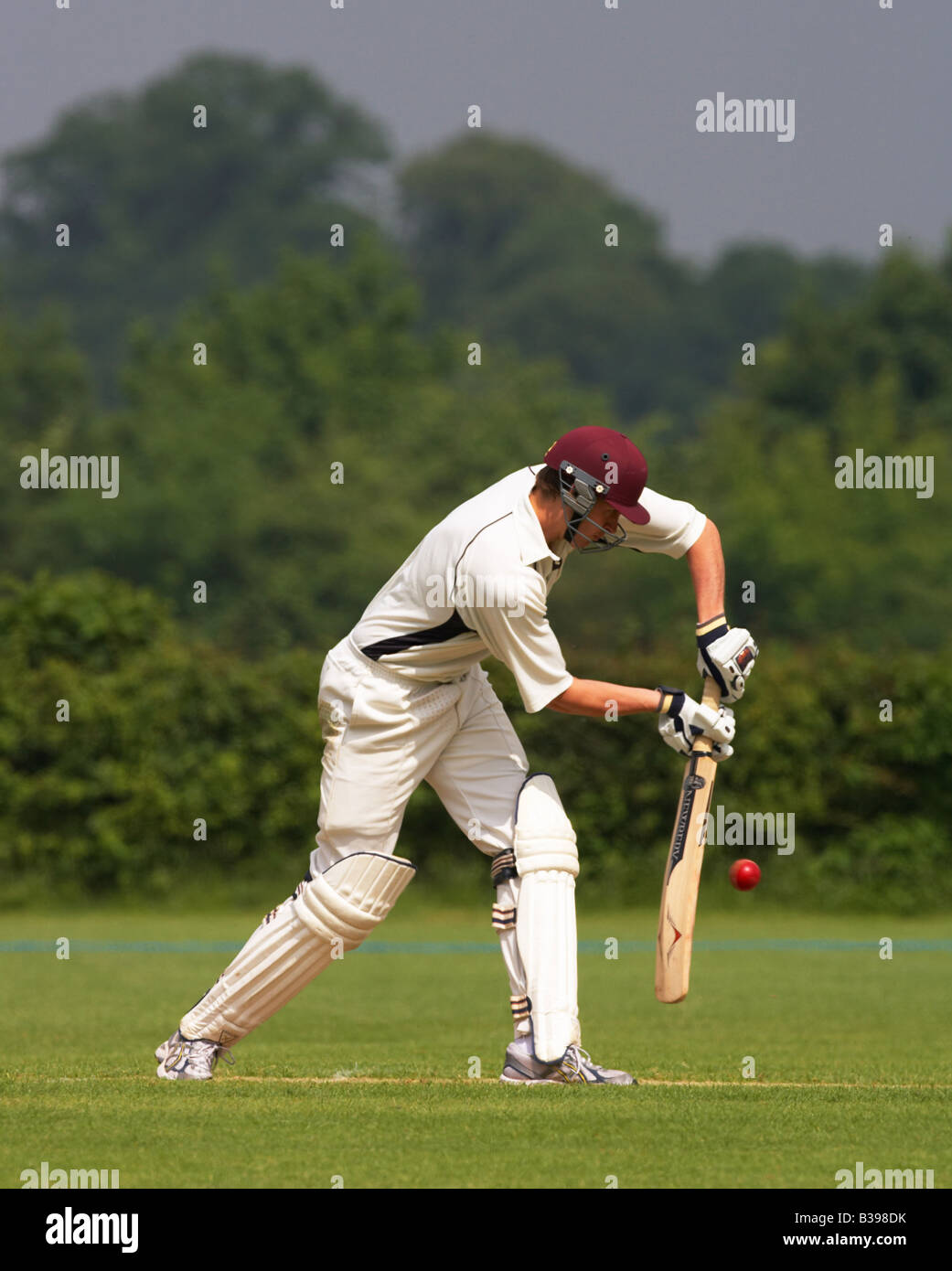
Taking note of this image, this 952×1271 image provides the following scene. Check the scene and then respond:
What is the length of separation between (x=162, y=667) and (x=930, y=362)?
38.3 metres

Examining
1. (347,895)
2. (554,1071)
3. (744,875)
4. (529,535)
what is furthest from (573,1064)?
(529,535)

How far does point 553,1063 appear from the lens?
6633 mm

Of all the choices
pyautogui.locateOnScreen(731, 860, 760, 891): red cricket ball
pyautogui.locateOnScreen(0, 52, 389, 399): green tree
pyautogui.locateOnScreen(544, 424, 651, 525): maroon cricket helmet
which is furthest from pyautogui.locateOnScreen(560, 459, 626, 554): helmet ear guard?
pyautogui.locateOnScreen(0, 52, 389, 399): green tree

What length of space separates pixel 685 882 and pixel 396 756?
1105 millimetres

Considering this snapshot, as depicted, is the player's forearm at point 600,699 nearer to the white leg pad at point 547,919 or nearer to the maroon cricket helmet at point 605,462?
the white leg pad at point 547,919

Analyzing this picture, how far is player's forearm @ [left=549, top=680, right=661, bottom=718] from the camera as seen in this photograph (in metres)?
6.66

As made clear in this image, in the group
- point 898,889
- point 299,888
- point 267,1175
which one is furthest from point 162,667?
point 267,1175

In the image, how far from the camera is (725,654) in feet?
A: 22.9

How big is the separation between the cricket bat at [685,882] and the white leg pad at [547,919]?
1.22 ft

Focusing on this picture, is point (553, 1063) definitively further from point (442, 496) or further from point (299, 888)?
point (442, 496)

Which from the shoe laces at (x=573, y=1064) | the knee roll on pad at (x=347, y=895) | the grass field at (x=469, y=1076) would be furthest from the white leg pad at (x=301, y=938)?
the shoe laces at (x=573, y=1064)

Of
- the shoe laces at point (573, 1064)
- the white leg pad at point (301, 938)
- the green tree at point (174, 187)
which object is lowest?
the shoe laces at point (573, 1064)

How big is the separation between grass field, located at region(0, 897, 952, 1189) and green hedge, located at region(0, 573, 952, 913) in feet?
5.96

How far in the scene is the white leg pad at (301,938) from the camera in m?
6.78
